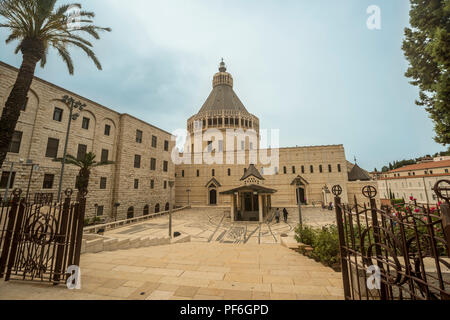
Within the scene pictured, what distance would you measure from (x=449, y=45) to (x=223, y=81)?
48638mm

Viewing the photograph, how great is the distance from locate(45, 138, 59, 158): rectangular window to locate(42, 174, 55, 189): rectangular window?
6.05 ft

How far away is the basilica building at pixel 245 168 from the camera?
31.9 metres

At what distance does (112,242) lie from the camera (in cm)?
915

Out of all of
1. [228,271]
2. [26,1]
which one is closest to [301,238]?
[228,271]

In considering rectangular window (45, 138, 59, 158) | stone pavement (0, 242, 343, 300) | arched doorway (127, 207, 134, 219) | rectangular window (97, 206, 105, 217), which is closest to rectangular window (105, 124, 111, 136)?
rectangular window (45, 138, 59, 158)

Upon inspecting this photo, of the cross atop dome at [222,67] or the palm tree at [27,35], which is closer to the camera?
the palm tree at [27,35]

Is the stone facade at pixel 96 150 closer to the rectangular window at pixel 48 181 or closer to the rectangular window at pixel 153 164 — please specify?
the rectangular window at pixel 48 181

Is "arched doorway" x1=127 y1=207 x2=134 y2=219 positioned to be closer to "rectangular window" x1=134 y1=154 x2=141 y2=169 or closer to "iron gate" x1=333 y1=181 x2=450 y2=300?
"rectangular window" x1=134 y1=154 x2=141 y2=169

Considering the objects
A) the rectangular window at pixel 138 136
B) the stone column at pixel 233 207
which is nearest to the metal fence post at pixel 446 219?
the stone column at pixel 233 207

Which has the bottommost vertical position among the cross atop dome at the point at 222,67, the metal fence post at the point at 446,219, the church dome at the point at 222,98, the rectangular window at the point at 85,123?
the metal fence post at the point at 446,219

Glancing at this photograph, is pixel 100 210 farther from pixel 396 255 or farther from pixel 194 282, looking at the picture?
pixel 396 255

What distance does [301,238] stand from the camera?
8164mm

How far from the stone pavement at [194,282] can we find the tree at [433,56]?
917cm

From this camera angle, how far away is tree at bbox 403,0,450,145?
7.52 m
